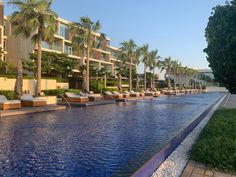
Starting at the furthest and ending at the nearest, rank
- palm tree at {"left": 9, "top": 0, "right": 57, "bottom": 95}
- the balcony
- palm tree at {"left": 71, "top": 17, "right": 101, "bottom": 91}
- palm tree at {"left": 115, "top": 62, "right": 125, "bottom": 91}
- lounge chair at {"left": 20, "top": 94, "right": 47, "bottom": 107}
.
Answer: the balcony, palm tree at {"left": 115, "top": 62, "right": 125, "bottom": 91}, palm tree at {"left": 71, "top": 17, "right": 101, "bottom": 91}, palm tree at {"left": 9, "top": 0, "right": 57, "bottom": 95}, lounge chair at {"left": 20, "top": 94, "right": 47, "bottom": 107}

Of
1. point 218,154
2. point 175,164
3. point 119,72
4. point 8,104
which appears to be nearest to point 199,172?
point 175,164

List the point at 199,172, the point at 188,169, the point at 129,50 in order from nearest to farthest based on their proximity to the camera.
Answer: the point at 199,172
the point at 188,169
the point at 129,50

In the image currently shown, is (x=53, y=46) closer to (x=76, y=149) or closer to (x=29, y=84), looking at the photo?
(x=29, y=84)

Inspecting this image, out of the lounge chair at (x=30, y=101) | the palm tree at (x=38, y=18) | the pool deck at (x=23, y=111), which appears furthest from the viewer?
the palm tree at (x=38, y=18)

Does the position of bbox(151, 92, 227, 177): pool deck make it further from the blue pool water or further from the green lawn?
the blue pool water

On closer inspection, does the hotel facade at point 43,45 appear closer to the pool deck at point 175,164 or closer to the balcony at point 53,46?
the balcony at point 53,46

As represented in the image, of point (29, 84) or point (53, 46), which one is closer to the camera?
point (29, 84)

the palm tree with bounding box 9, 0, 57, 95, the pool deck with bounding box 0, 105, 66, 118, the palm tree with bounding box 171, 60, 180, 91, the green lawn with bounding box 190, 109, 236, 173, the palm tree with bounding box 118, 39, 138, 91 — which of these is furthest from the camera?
the palm tree with bounding box 171, 60, 180, 91

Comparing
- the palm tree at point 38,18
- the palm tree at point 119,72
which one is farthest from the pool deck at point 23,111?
the palm tree at point 119,72

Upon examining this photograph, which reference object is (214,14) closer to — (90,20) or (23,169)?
(23,169)

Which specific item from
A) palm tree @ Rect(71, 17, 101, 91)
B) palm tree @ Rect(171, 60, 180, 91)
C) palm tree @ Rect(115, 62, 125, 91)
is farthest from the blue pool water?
palm tree @ Rect(171, 60, 180, 91)

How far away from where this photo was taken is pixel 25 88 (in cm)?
3180

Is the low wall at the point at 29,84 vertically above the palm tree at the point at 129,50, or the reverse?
the palm tree at the point at 129,50

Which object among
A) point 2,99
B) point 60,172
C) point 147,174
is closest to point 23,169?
point 60,172
